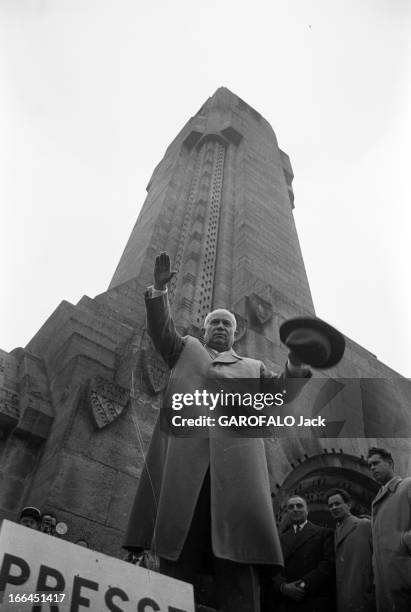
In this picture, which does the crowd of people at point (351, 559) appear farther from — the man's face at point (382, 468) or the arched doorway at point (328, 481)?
the arched doorway at point (328, 481)

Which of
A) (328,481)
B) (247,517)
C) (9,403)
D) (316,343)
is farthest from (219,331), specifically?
(328,481)

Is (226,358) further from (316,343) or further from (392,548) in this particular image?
(392,548)

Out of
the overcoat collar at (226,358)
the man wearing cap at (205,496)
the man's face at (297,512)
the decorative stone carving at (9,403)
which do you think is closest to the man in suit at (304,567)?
the man's face at (297,512)

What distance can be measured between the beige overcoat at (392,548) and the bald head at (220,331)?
1.79m

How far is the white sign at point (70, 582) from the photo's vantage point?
8.06 feet

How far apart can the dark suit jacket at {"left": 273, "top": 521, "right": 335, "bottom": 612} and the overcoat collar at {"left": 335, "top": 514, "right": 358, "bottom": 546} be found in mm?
76

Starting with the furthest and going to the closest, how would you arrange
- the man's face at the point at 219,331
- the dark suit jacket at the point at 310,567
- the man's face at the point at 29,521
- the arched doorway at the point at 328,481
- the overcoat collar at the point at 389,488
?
the arched doorway at the point at 328,481 → the man's face at the point at 219,331 → the overcoat collar at the point at 389,488 → the dark suit jacket at the point at 310,567 → the man's face at the point at 29,521

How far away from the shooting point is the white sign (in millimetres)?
2457

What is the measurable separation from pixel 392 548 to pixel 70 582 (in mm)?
2555

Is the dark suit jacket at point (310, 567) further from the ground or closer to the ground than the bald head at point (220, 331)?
closer to the ground

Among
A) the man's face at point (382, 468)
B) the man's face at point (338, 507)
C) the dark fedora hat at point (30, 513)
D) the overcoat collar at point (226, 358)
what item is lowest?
the dark fedora hat at point (30, 513)

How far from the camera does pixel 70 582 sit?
2.57 meters

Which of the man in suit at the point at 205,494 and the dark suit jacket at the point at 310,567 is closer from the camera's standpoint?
the man in suit at the point at 205,494

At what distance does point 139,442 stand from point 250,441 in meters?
1.97
